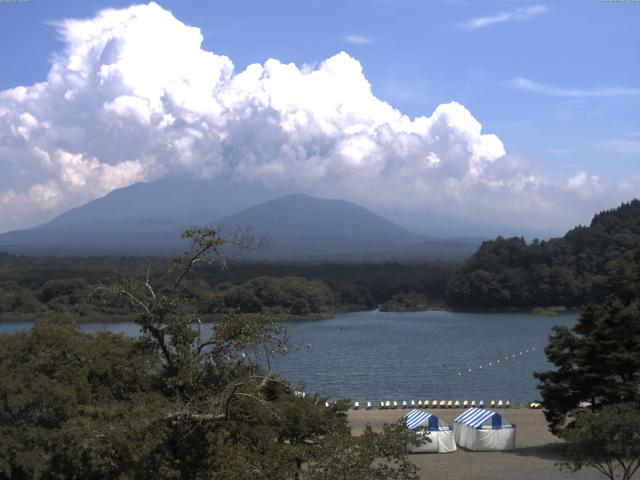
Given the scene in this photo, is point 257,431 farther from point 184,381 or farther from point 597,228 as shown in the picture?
point 597,228

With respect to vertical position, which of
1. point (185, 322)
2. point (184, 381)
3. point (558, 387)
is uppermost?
point (185, 322)

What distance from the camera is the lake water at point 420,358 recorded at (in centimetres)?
2888

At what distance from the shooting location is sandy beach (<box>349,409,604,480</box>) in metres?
14.4

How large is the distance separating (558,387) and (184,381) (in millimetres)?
10728

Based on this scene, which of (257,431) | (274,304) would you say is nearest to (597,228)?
(274,304)

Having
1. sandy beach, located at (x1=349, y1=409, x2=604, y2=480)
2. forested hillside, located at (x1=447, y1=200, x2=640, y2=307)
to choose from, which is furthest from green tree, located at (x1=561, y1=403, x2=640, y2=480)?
forested hillside, located at (x1=447, y1=200, x2=640, y2=307)

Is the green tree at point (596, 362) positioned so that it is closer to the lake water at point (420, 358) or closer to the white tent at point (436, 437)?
the white tent at point (436, 437)

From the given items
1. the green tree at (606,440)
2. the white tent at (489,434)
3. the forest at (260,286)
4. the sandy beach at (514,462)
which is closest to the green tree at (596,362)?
the sandy beach at (514,462)

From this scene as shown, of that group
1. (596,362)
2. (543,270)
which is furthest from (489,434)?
(543,270)

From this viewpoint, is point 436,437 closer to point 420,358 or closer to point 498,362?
point 498,362

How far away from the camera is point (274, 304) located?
60.8 m

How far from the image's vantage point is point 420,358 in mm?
38062

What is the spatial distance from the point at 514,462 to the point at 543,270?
180 ft

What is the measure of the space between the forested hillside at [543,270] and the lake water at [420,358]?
21.8ft
